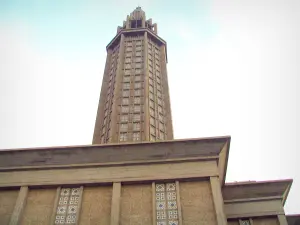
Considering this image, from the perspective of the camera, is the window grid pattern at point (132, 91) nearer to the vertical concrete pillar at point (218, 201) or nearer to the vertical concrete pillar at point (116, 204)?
the vertical concrete pillar at point (116, 204)

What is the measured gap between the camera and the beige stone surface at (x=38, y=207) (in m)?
11.2

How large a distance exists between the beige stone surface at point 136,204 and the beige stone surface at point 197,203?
A: 110 cm

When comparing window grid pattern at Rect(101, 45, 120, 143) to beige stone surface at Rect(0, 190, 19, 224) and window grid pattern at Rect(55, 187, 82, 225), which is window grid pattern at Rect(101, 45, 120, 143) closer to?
window grid pattern at Rect(55, 187, 82, 225)

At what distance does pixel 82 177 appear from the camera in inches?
476

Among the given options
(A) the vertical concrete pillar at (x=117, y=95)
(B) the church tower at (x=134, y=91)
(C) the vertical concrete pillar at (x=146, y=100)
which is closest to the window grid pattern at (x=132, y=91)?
(B) the church tower at (x=134, y=91)

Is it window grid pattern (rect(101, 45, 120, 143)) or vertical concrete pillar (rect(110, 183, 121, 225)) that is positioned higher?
window grid pattern (rect(101, 45, 120, 143))

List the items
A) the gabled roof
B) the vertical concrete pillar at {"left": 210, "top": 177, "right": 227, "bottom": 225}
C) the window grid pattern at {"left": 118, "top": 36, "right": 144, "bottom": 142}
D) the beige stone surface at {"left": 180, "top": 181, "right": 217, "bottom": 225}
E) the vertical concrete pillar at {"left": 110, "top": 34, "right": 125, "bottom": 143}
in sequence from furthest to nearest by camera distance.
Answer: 1. the window grid pattern at {"left": 118, "top": 36, "right": 144, "bottom": 142}
2. the vertical concrete pillar at {"left": 110, "top": 34, "right": 125, "bottom": 143}
3. the gabled roof
4. the beige stone surface at {"left": 180, "top": 181, "right": 217, "bottom": 225}
5. the vertical concrete pillar at {"left": 210, "top": 177, "right": 227, "bottom": 225}

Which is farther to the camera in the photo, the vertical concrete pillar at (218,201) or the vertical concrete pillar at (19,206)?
the vertical concrete pillar at (19,206)

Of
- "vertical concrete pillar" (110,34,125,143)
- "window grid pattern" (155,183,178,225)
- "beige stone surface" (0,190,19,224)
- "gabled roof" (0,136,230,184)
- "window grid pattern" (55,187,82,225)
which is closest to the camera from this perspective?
"window grid pattern" (155,183,178,225)

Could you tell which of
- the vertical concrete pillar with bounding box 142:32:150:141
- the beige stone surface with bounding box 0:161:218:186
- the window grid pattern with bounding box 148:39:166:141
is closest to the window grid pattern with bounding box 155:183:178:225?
the beige stone surface with bounding box 0:161:218:186

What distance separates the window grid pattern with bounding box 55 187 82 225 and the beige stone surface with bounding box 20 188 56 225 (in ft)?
0.94

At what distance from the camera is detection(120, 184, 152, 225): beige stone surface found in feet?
35.8

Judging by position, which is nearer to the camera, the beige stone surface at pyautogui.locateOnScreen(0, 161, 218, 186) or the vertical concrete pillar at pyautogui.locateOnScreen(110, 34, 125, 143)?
the beige stone surface at pyautogui.locateOnScreen(0, 161, 218, 186)

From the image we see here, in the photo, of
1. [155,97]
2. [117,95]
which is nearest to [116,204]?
[117,95]
